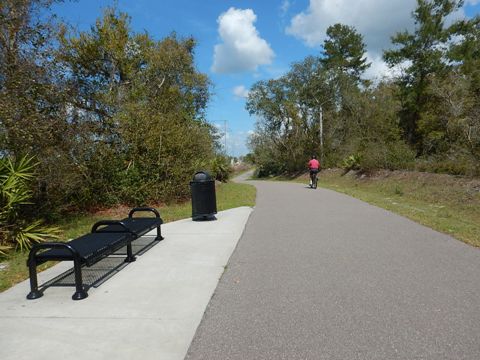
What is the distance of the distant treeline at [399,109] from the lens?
19219 mm

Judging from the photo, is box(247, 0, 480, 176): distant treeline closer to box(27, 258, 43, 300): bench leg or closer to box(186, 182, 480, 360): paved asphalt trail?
box(186, 182, 480, 360): paved asphalt trail

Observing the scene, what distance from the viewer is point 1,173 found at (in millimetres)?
6852

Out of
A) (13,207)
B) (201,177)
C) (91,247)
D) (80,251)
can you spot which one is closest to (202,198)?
(201,177)

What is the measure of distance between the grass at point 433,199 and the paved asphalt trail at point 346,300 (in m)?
1.35

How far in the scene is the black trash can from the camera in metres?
9.09

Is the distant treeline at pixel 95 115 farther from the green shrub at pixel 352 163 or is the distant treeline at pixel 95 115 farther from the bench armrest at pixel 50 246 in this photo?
the green shrub at pixel 352 163

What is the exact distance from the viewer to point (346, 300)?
4109 millimetres

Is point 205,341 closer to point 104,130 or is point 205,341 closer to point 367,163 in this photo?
point 104,130

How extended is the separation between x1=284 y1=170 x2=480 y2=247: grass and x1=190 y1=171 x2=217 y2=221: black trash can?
5.08 meters

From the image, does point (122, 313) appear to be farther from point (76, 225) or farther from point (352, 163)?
point (352, 163)

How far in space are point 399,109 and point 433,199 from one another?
15.6 m

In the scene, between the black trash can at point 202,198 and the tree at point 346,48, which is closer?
the black trash can at point 202,198

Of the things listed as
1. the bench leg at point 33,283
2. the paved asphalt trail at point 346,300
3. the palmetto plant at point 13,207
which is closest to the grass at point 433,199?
the paved asphalt trail at point 346,300

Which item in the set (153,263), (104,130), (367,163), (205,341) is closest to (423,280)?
(205,341)
